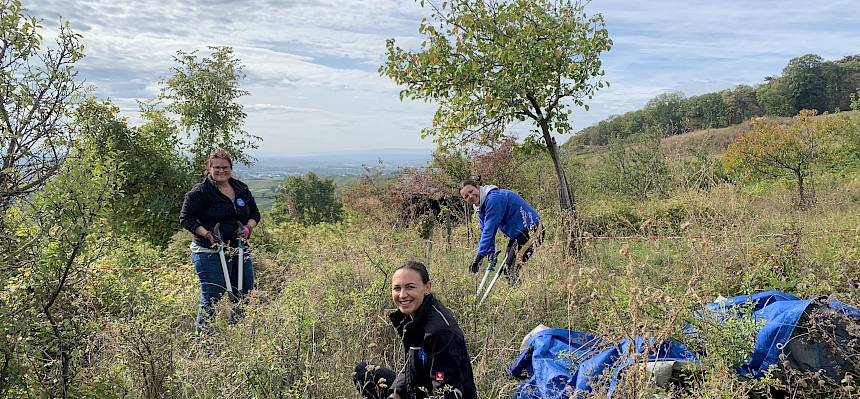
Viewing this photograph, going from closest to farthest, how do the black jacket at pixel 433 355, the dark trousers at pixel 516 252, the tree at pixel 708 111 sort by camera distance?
the black jacket at pixel 433 355 → the dark trousers at pixel 516 252 → the tree at pixel 708 111

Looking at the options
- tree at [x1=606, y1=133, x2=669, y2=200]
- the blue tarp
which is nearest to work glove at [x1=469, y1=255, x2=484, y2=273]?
the blue tarp

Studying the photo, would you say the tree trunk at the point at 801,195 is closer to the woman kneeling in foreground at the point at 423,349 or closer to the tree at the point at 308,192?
the woman kneeling in foreground at the point at 423,349

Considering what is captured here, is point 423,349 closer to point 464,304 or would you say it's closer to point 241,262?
point 464,304

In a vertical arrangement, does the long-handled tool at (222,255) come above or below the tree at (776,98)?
below

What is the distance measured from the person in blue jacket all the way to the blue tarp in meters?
1.27

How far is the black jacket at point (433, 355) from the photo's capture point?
2.57 metres

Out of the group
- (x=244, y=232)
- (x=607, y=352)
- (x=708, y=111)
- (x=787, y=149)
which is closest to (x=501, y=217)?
(x=607, y=352)

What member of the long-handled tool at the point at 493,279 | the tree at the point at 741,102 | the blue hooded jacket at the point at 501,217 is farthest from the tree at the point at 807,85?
the long-handled tool at the point at 493,279

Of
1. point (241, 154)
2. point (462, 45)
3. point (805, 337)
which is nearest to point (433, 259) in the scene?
point (462, 45)

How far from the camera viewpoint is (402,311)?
279 cm

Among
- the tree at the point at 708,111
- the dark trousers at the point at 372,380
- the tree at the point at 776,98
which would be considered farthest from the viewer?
the tree at the point at 776,98

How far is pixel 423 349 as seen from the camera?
2682mm

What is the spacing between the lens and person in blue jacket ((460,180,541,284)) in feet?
15.4

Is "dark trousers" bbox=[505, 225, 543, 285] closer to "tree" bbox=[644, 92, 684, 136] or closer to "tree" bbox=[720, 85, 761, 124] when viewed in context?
"tree" bbox=[644, 92, 684, 136]
